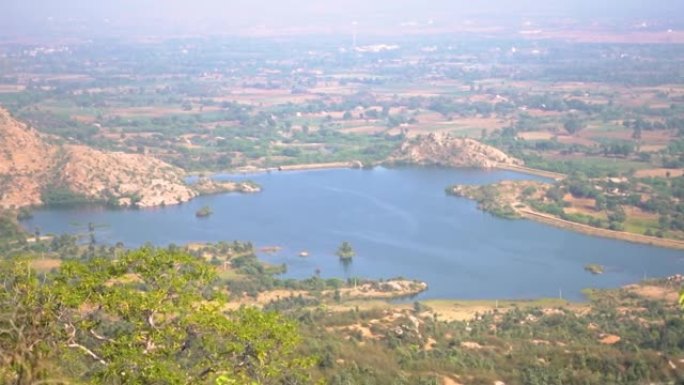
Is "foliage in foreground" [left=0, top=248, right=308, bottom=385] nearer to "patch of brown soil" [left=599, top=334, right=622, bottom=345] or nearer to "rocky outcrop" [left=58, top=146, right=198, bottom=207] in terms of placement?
"patch of brown soil" [left=599, top=334, right=622, bottom=345]

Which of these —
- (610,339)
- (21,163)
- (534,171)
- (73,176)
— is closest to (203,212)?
(73,176)

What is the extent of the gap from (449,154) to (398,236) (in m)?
16.9

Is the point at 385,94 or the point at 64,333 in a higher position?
the point at 64,333

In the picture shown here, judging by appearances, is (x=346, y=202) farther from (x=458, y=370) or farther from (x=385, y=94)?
(x=385, y=94)

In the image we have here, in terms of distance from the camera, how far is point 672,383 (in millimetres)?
16641

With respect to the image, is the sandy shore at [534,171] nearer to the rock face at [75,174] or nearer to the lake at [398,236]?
the lake at [398,236]

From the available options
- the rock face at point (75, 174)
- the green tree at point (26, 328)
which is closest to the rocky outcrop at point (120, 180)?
the rock face at point (75, 174)

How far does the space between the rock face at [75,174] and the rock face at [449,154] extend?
14044 millimetres

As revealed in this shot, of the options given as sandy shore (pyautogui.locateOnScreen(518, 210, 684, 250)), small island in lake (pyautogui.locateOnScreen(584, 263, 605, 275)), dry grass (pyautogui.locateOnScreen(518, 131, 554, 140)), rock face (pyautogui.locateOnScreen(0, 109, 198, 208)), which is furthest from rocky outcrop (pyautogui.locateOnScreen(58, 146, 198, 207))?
dry grass (pyautogui.locateOnScreen(518, 131, 554, 140))

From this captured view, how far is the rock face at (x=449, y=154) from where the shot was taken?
169 feet

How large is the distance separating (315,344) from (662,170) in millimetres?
Answer: 33685

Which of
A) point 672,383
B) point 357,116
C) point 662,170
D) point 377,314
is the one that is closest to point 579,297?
point 377,314

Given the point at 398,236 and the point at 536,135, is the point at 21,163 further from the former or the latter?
the point at 536,135

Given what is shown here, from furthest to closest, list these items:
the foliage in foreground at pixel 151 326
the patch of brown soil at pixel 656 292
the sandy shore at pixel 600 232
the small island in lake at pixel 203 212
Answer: the small island in lake at pixel 203 212 < the sandy shore at pixel 600 232 < the patch of brown soil at pixel 656 292 < the foliage in foreground at pixel 151 326
